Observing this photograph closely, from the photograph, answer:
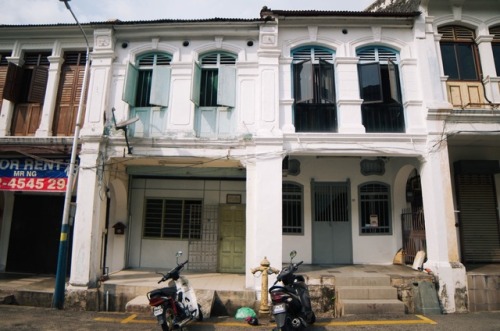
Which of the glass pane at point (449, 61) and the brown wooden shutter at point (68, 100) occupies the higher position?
the glass pane at point (449, 61)

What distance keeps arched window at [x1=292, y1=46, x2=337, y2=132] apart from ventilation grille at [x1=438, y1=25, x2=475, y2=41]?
331cm

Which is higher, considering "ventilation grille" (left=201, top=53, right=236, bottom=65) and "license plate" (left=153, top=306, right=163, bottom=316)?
"ventilation grille" (left=201, top=53, right=236, bottom=65)

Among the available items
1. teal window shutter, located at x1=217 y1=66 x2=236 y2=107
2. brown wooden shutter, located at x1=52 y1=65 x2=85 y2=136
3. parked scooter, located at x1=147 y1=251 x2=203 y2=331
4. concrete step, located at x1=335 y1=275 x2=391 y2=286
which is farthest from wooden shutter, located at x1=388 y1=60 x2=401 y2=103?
brown wooden shutter, located at x1=52 y1=65 x2=85 y2=136

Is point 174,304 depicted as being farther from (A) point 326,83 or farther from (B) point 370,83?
(B) point 370,83

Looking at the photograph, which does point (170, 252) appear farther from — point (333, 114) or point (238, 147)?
point (333, 114)

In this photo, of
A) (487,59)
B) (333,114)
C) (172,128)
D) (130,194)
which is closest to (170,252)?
(130,194)

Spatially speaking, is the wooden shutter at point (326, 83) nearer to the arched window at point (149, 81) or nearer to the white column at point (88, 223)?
the arched window at point (149, 81)

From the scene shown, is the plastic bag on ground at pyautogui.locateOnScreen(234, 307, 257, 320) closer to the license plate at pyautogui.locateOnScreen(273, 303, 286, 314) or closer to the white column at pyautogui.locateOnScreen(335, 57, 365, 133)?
the license plate at pyautogui.locateOnScreen(273, 303, 286, 314)

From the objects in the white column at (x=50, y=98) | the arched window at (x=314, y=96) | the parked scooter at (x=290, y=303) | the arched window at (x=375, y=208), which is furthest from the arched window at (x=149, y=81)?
the arched window at (x=375, y=208)

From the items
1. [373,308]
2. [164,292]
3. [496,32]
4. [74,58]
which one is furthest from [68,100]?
[496,32]

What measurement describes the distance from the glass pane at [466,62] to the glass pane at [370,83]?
7.84 ft

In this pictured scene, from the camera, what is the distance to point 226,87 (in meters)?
8.47

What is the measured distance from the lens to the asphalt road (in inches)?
236

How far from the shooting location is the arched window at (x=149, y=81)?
8.43m
